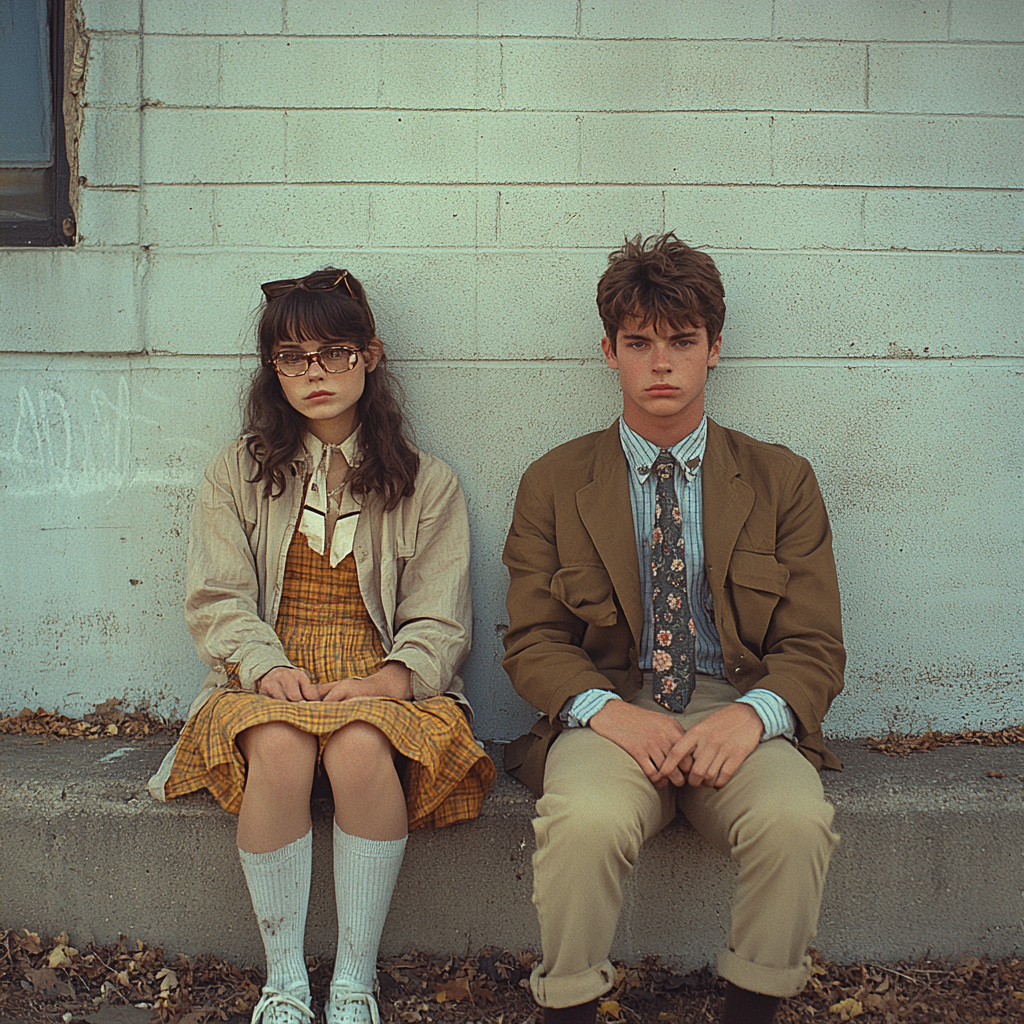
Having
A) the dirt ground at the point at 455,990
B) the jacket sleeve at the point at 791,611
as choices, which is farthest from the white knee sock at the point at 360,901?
the jacket sleeve at the point at 791,611

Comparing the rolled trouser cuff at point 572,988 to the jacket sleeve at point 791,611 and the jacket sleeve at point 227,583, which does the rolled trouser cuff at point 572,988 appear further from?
the jacket sleeve at point 227,583

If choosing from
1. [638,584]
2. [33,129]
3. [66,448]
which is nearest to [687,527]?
[638,584]

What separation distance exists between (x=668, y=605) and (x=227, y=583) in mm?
1181

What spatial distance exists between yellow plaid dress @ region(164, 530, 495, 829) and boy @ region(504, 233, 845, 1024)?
211 mm

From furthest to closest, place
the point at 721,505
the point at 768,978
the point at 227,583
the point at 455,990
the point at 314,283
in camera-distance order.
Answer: the point at 314,283, the point at 227,583, the point at 721,505, the point at 455,990, the point at 768,978

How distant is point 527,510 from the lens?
2641 millimetres

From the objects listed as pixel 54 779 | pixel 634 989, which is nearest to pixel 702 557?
pixel 634 989

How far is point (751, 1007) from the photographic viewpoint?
2.00 metres

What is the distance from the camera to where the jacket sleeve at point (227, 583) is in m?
2.49

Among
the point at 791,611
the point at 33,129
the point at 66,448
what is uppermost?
the point at 33,129

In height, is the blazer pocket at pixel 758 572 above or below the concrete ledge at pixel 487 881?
above

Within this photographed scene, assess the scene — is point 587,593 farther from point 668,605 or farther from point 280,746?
point 280,746

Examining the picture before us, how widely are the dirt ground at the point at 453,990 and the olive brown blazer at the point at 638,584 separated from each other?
52 cm

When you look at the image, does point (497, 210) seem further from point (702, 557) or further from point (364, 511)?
point (702, 557)
